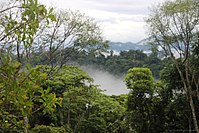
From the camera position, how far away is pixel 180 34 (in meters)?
9.42

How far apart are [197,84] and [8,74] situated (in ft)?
30.6

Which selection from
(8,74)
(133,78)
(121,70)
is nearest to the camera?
(8,74)

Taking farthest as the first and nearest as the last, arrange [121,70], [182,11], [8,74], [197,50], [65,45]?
[121,70], [197,50], [182,11], [65,45], [8,74]

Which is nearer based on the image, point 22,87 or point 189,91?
point 22,87

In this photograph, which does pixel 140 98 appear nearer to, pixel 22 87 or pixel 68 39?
pixel 68 39

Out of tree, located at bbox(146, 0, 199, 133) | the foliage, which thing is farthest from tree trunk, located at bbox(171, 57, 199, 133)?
the foliage

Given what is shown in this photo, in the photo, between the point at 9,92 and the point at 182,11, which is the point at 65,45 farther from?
the point at 9,92

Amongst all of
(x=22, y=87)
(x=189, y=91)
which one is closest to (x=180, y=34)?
(x=189, y=91)

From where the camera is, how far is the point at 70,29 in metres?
8.53

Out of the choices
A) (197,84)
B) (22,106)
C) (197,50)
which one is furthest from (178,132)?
(22,106)

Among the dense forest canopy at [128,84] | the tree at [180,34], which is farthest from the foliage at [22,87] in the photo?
the tree at [180,34]

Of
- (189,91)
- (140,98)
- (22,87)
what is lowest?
(140,98)

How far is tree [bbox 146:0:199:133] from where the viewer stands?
9.31 metres

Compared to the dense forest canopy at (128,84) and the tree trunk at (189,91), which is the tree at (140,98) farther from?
the tree trunk at (189,91)
